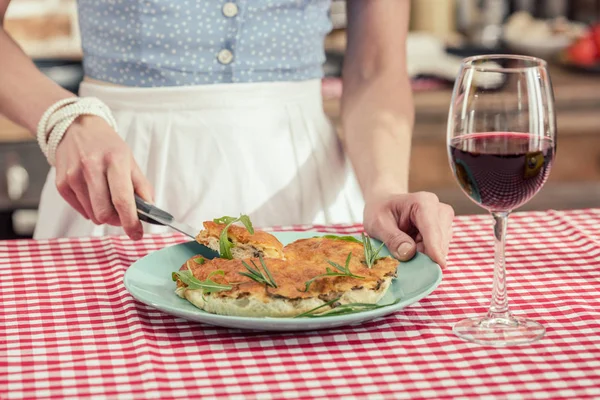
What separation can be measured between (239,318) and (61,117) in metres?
0.55

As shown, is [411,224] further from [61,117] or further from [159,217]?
[61,117]

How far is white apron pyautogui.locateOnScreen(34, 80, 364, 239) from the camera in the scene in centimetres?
165

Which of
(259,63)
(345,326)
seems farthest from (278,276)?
(259,63)

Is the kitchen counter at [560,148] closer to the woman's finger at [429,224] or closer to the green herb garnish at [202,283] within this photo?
the woman's finger at [429,224]

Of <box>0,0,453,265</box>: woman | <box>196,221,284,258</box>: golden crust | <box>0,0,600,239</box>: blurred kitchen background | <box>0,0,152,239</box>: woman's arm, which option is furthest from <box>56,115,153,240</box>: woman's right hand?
<box>0,0,600,239</box>: blurred kitchen background

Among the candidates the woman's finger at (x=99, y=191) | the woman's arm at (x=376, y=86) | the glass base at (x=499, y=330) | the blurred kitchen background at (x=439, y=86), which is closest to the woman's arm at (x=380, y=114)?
the woman's arm at (x=376, y=86)

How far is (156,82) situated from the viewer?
5.38 ft

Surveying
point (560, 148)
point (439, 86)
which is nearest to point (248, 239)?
point (439, 86)

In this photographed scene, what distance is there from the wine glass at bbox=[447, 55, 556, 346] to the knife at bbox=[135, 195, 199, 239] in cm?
36

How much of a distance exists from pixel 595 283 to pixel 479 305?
159mm

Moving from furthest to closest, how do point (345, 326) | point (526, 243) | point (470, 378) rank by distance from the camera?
1. point (526, 243)
2. point (345, 326)
3. point (470, 378)

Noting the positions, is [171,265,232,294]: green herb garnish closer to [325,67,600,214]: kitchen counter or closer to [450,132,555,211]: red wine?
[450,132,555,211]: red wine

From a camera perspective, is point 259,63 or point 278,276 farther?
point 259,63

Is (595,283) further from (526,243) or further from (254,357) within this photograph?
(254,357)
